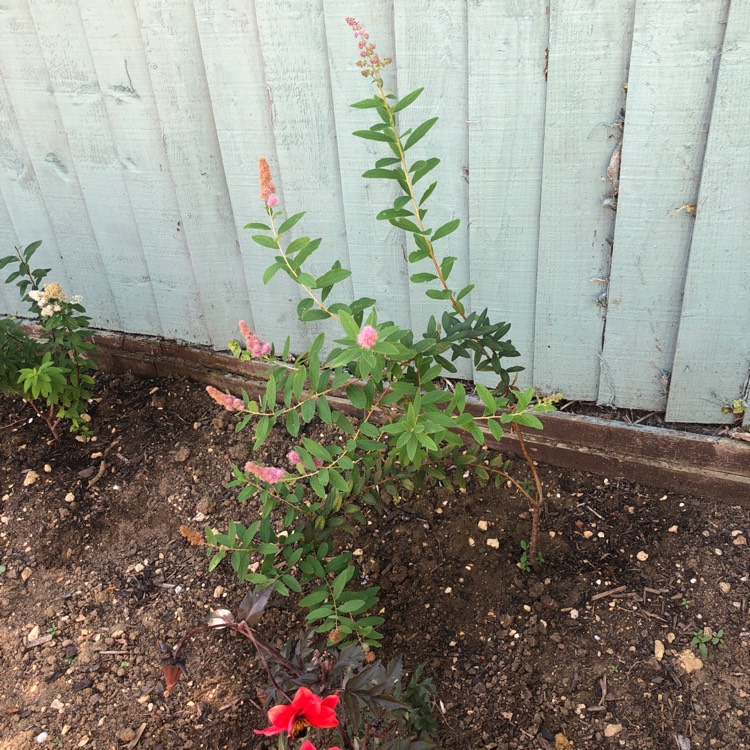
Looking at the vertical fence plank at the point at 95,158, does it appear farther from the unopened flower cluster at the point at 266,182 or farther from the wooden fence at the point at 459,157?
the unopened flower cluster at the point at 266,182

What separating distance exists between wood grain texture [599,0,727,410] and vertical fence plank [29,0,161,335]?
171 centimetres

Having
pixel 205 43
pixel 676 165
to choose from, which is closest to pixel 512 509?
pixel 676 165

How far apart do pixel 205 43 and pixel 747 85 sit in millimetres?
1488

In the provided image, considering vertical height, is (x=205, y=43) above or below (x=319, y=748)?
above

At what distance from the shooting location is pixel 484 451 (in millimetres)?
2066

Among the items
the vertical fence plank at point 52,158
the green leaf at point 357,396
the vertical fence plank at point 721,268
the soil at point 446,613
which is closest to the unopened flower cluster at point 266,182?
the green leaf at point 357,396

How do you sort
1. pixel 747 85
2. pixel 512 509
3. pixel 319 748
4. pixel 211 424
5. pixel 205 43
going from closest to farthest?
1. pixel 747 85
2. pixel 319 748
3. pixel 205 43
4. pixel 512 509
5. pixel 211 424

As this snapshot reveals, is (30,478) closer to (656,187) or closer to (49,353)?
(49,353)

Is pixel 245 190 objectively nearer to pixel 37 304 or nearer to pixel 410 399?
pixel 37 304

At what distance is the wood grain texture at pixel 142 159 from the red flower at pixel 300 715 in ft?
6.10

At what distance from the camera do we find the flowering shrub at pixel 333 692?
4.06 ft

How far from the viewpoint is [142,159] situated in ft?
8.36

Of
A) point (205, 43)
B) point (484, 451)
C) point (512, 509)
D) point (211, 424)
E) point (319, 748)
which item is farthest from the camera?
point (211, 424)

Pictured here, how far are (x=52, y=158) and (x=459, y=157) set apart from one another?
156 cm
